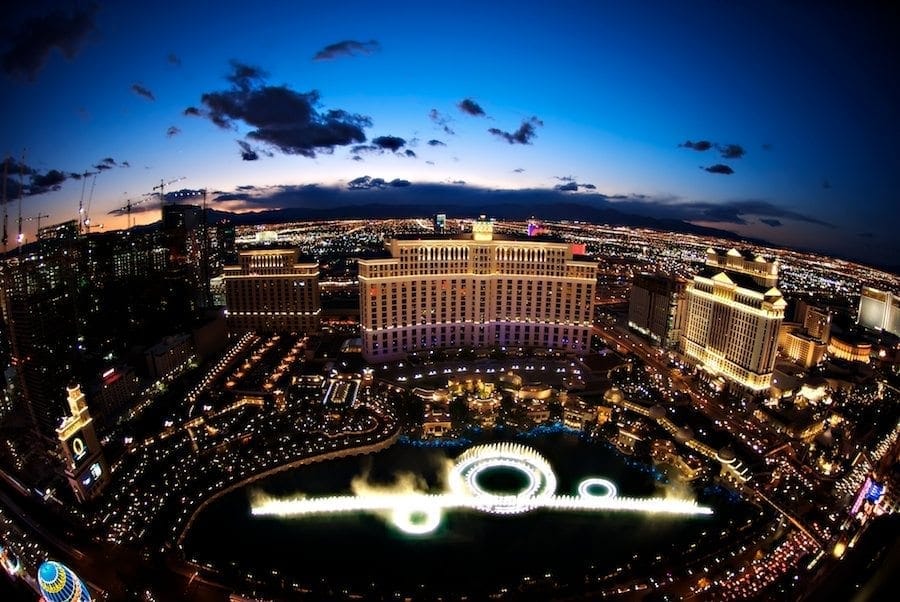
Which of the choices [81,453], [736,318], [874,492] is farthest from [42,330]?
[736,318]

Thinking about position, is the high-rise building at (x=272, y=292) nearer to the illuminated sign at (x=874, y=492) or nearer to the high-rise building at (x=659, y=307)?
the high-rise building at (x=659, y=307)

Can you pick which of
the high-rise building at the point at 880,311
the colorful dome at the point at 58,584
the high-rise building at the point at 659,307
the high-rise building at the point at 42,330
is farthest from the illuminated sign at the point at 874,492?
the high-rise building at the point at 42,330

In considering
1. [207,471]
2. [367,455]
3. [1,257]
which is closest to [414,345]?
[367,455]

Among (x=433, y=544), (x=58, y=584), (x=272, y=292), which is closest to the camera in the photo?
(x=58, y=584)

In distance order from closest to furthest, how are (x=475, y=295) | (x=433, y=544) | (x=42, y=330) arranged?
1. (x=433, y=544)
2. (x=42, y=330)
3. (x=475, y=295)

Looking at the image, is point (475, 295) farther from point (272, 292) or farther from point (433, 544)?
point (433, 544)

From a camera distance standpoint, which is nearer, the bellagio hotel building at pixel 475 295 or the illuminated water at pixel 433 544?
the illuminated water at pixel 433 544

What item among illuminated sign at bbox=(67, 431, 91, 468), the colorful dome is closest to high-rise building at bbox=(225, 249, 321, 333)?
illuminated sign at bbox=(67, 431, 91, 468)
